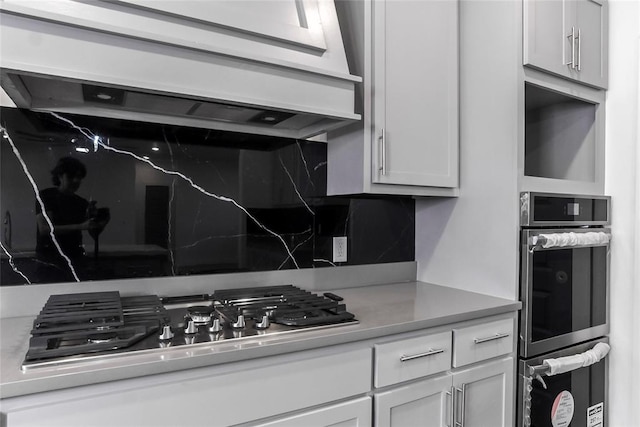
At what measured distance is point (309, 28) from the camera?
1.48 m

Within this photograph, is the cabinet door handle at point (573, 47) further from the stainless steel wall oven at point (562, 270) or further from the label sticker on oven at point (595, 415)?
the label sticker on oven at point (595, 415)

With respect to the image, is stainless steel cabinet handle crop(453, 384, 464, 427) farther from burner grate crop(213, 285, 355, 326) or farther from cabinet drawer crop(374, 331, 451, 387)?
burner grate crop(213, 285, 355, 326)

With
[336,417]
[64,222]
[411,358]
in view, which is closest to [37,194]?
[64,222]

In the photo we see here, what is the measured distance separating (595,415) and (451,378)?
1021 mm

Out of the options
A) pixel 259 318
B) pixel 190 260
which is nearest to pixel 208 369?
pixel 259 318

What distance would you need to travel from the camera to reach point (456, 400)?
1.51 metres

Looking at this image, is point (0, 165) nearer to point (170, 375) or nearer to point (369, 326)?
point (170, 375)

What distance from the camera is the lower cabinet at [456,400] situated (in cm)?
136

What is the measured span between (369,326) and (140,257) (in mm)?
876

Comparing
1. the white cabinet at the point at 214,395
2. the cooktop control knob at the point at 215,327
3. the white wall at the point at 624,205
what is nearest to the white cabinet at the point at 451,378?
the white cabinet at the point at 214,395

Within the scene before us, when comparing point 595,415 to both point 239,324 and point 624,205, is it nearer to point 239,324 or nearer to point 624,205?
point 624,205

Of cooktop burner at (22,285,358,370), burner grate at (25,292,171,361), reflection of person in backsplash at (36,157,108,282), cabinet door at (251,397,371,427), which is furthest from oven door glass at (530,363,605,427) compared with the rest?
reflection of person in backsplash at (36,157,108,282)

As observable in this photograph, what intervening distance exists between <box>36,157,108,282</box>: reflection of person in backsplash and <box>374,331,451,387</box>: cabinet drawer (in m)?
1.06

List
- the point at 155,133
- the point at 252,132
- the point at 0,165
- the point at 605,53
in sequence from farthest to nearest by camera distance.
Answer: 1. the point at 605,53
2. the point at 252,132
3. the point at 155,133
4. the point at 0,165
